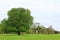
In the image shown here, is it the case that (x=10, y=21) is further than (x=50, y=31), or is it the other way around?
(x=50, y=31)

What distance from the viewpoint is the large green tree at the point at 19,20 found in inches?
2362

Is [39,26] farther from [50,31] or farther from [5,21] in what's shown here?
[5,21]

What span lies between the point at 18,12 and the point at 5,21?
482cm

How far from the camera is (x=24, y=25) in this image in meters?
60.8

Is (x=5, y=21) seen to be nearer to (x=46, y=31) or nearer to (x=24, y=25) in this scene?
(x=24, y=25)

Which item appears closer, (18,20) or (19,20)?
(19,20)

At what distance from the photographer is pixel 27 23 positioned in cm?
6006

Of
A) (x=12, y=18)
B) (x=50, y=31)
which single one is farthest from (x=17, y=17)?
(x=50, y=31)

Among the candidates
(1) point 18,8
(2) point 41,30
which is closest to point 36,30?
(2) point 41,30

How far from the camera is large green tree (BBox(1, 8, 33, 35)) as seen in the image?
6000cm

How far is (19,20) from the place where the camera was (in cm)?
6003

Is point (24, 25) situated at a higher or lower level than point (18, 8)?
lower

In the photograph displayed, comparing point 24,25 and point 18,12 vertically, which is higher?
point 18,12

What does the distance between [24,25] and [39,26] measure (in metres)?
33.0
